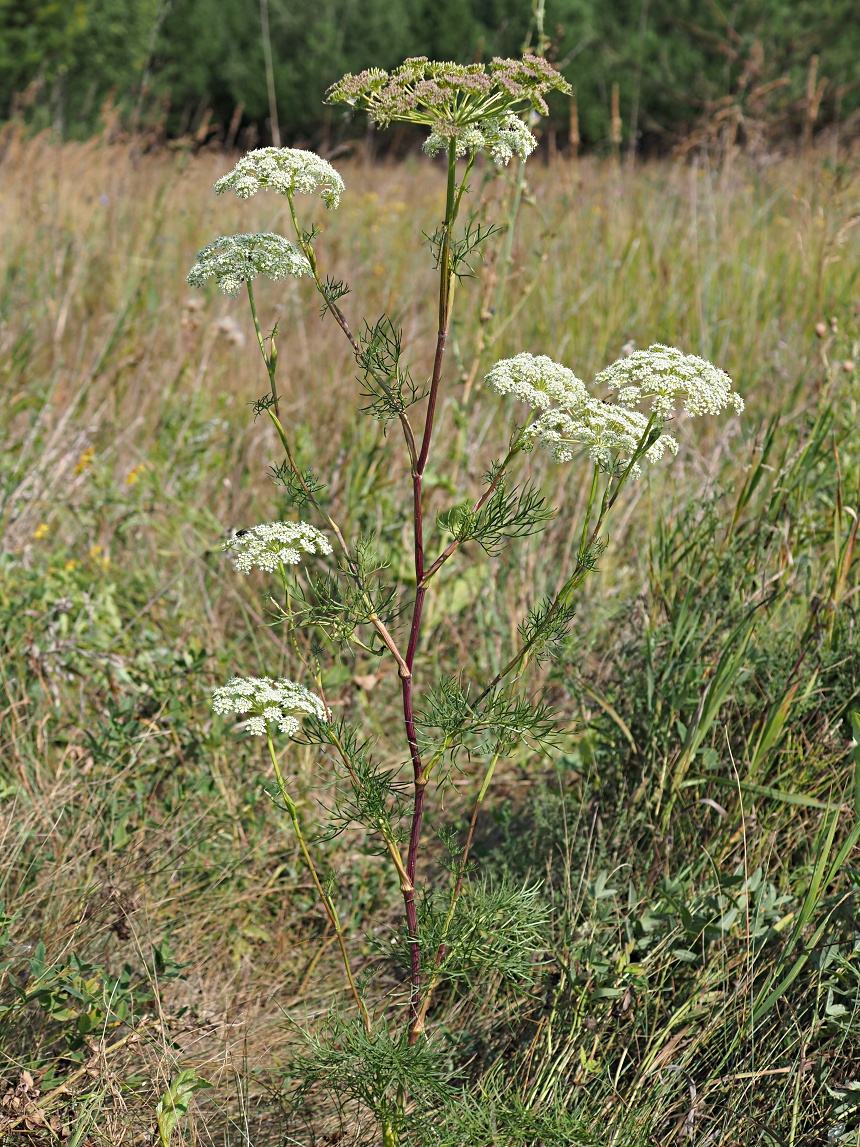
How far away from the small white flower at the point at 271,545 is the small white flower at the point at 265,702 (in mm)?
170

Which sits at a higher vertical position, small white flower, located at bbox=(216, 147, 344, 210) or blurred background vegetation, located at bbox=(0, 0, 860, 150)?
blurred background vegetation, located at bbox=(0, 0, 860, 150)

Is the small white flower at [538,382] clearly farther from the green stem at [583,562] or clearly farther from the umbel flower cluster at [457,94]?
the umbel flower cluster at [457,94]

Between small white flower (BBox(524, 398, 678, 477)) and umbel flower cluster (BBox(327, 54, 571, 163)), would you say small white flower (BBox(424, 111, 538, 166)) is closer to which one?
umbel flower cluster (BBox(327, 54, 571, 163))

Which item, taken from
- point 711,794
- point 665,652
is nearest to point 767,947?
point 711,794

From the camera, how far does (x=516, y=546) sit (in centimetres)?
290

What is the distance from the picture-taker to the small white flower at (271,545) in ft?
4.68

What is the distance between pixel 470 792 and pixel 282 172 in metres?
1.57

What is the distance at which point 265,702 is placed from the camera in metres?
1.49

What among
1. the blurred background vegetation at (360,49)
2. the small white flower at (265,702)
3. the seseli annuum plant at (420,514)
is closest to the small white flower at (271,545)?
the seseli annuum plant at (420,514)

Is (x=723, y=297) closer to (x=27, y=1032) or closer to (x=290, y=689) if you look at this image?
(x=290, y=689)

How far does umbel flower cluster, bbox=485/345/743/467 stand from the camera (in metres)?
1.37

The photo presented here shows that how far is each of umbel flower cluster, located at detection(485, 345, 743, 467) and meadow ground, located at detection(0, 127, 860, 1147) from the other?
565mm

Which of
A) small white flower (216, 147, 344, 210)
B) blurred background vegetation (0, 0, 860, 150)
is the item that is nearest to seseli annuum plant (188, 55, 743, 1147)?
small white flower (216, 147, 344, 210)

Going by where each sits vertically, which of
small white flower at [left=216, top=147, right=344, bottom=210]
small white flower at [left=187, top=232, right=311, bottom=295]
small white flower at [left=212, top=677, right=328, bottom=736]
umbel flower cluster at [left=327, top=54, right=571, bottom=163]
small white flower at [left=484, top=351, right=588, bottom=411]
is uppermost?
umbel flower cluster at [left=327, top=54, right=571, bottom=163]
